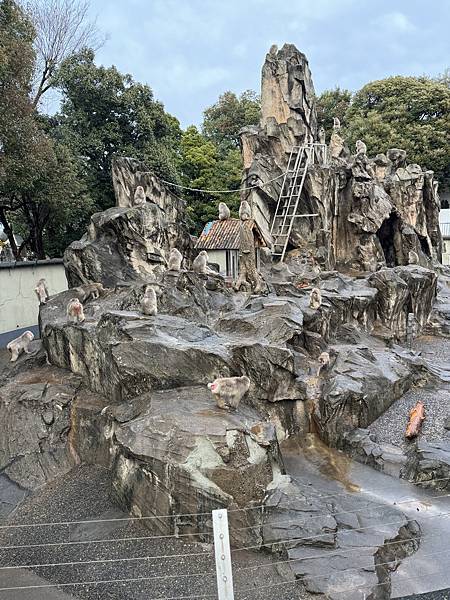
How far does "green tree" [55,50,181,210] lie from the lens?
21984mm

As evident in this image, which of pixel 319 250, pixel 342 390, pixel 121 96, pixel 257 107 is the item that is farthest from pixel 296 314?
pixel 257 107

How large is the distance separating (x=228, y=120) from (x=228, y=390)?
3659cm

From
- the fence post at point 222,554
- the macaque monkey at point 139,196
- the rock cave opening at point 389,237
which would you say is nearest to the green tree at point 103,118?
the macaque monkey at point 139,196

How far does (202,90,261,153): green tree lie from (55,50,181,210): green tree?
17.5 m

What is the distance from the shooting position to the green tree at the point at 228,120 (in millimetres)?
40188

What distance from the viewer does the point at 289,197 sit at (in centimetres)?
Result: 2197

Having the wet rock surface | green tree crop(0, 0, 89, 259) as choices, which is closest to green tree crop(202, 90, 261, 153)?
green tree crop(0, 0, 89, 259)

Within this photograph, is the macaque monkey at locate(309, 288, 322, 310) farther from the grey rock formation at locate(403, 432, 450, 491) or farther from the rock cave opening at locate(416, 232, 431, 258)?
the rock cave opening at locate(416, 232, 431, 258)

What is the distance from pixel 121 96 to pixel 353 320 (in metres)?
15.0

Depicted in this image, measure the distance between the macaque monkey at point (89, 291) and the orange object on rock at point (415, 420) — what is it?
8.65 m

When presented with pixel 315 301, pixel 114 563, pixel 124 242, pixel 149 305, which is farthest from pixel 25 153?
pixel 114 563

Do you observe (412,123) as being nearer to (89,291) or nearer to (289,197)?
(289,197)

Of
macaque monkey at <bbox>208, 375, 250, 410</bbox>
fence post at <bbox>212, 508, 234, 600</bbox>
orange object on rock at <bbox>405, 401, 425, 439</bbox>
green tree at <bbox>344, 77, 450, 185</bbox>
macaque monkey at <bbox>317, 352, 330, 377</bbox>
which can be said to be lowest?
orange object on rock at <bbox>405, 401, 425, 439</bbox>

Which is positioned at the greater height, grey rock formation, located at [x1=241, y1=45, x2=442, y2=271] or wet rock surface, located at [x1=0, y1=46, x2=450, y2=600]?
grey rock formation, located at [x1=241, y1=45, x2=442, y2=271]
